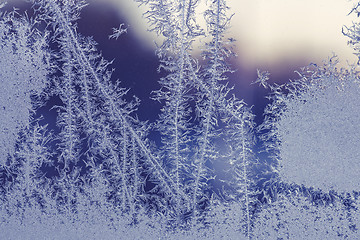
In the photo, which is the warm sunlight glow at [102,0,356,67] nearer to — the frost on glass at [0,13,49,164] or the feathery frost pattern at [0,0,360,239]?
the feathery frost pattern at [0,0,360,239]

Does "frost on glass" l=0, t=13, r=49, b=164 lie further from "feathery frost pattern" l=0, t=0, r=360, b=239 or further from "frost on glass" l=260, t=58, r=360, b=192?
"frost on glass" l=260, t=58, r=360, b=192

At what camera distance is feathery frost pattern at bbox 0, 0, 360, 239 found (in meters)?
0.44

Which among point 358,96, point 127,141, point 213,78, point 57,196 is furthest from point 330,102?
point 57,196

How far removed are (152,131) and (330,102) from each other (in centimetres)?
23

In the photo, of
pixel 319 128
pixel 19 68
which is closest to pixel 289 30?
pixel 319 128

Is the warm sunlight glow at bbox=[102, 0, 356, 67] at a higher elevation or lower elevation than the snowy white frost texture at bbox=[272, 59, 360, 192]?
higher

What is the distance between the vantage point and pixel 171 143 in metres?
0.47

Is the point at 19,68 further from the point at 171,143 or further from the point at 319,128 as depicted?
the point at 319,128

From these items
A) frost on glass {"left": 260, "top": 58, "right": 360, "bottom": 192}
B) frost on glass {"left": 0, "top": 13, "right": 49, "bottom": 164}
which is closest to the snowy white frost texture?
frost on glass {"left": 260, "top": 58, "right": 360, "bottom": 192}

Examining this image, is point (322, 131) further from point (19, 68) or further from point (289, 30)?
point (19, 68)

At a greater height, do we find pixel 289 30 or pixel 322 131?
pixel 289 30

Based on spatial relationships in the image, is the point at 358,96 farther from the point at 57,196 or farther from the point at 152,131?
the point at 57,196

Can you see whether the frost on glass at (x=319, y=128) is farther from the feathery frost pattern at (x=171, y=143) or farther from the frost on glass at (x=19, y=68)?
the frost on glass at (x=19, y=68)

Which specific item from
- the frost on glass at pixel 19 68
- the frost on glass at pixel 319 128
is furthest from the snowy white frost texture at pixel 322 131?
the frost on glass at pixel 19 68
